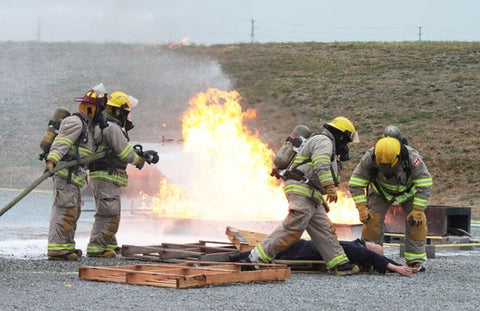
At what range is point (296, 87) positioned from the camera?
33250 millimetres

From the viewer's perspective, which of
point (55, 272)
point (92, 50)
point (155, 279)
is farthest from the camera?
point (92, 50)

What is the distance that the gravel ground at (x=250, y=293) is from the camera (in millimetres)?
7914

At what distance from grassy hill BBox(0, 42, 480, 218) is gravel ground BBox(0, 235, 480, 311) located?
13.2 meters

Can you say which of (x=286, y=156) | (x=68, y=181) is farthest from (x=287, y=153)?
(x=68, y=181)

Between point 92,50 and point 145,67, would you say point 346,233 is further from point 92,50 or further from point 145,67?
point 92,50

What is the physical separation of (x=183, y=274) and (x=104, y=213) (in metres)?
2.65

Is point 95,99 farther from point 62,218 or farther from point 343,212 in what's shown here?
point 343,212

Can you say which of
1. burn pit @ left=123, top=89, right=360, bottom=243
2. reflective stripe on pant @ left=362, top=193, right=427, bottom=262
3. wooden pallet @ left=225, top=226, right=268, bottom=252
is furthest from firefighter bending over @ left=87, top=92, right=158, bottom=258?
burn pit @ left=123, top=89, right=360, bottom=243

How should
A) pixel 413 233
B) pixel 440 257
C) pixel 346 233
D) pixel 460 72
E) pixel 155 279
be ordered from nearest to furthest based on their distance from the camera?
pixel 155 279, pixel 413 233, pixel 440 257, pixel 346 233, pixel 460 72

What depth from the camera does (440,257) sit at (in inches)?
520

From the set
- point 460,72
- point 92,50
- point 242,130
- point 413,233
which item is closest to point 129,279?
point 413,233

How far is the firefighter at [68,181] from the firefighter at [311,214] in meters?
2.26

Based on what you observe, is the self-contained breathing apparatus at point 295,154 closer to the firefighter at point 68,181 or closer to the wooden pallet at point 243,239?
the wooden pallet at point 243,239

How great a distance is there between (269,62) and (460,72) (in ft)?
25.3
